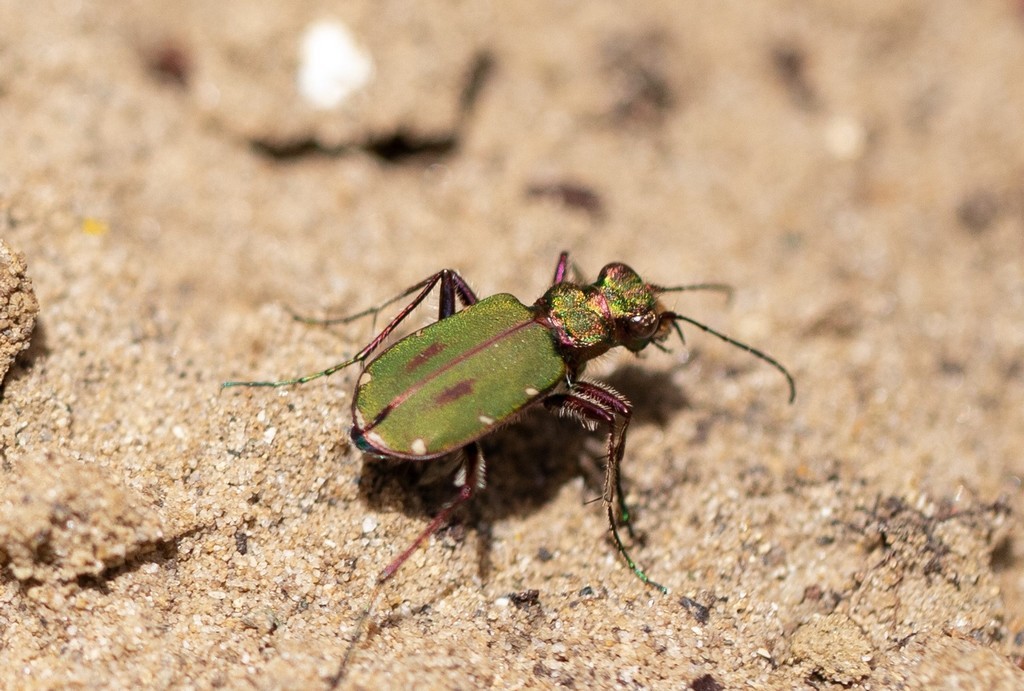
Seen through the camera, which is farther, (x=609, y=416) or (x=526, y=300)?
(x=526, y=300)

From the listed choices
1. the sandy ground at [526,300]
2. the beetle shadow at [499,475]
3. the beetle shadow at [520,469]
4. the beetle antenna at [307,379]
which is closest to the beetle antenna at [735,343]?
the sandy ground at [526,300]

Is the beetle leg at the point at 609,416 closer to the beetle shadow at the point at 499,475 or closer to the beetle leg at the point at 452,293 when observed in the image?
the beetle shadow at the point at 499,475

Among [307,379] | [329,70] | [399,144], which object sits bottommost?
→ [307,379]

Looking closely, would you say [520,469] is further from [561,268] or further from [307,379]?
[307,379]

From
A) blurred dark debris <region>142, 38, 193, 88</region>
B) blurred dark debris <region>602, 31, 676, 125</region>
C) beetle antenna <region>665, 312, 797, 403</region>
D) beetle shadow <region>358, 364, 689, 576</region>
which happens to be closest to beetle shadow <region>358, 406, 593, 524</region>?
beetle shadow <region>358, 364, 689, 576</region>

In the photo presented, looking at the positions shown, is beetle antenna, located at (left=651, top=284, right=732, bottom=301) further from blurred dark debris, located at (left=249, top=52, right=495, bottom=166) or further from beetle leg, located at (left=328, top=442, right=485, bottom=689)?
blurred dark debris, located at (left=249, top=52, right=495, bottom=166)

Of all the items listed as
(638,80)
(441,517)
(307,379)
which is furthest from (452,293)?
(638,80)

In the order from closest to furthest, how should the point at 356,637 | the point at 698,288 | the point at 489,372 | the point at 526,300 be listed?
the point at 356,637 < the point at 489,372 < the point at 698,288 < the point at 526,300
